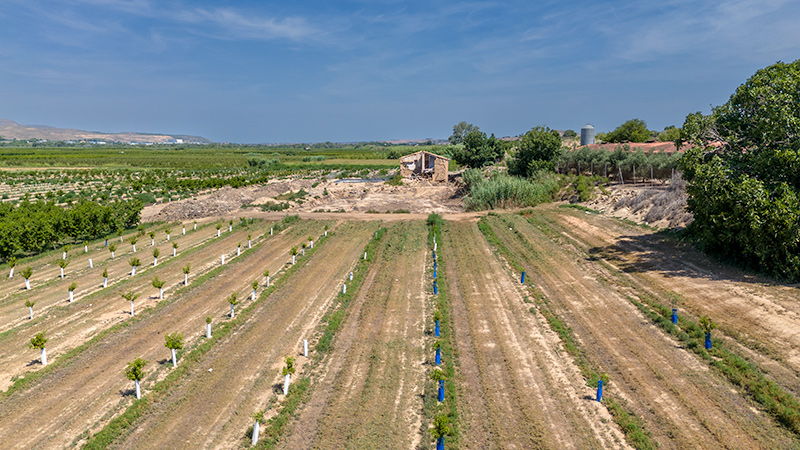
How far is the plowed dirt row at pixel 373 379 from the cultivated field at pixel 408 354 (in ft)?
0.20

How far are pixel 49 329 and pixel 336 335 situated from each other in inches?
450

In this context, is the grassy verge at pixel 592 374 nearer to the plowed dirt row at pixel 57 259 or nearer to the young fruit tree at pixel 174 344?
the young fruit tree at pixel 174 344

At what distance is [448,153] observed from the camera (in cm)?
9656

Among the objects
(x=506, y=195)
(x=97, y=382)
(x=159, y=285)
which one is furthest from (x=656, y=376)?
(x=506, y=195)

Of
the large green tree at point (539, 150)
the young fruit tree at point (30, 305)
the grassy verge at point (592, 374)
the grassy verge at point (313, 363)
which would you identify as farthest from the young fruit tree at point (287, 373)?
the large green tree at point (539, 150)

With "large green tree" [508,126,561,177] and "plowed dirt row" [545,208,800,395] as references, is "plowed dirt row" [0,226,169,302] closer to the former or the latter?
"plowed dirt row" [545,208,800,395]

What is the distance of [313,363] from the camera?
574 inches

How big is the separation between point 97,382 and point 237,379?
4242 mm

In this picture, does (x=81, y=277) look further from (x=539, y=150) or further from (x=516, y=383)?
(x=539, y=150)

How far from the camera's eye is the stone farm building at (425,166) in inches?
2793

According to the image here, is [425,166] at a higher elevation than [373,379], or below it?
higher

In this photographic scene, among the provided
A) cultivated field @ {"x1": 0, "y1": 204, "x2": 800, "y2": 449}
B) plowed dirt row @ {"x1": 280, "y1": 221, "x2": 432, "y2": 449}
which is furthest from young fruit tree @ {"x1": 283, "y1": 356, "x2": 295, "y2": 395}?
plowed dirt row @ {"x1": 280, "y1": 221, "x2": 432, "y2": 449}

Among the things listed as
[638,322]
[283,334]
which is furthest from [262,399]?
[638,322]

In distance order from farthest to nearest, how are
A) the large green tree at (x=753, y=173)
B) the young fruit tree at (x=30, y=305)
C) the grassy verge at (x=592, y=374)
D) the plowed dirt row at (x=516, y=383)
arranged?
the large green tree at (x=753, y=173), the young fruit tree at (x=30, y=305), the plowed dirt row at (x=516, y=383), the grassy verge at (x=592, y=374)
